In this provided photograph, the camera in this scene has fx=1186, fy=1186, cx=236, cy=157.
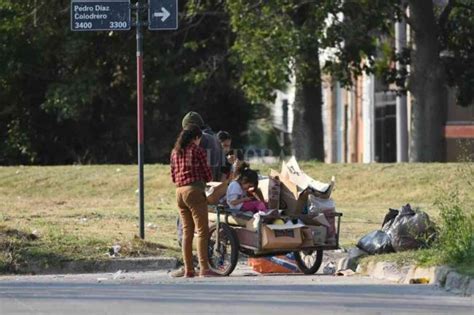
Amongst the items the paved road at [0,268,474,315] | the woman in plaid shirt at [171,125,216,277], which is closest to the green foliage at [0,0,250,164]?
the woman in plaid shirt at [171,125,216,277]

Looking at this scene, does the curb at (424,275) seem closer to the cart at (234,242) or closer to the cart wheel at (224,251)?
the cart at (234,242)

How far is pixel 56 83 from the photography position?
35.0 metres

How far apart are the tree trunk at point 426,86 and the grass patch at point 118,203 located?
2628mm

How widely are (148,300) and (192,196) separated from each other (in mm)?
2835

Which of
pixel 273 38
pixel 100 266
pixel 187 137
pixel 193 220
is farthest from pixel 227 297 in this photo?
pixel 273 38

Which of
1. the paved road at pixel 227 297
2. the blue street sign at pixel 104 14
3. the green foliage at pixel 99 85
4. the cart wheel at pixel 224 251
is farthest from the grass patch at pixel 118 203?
the green foliage at pixel 99 85

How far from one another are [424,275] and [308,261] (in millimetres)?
2331

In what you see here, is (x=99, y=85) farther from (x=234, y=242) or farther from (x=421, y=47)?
(x=234, y=242)

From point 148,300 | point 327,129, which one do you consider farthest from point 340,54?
point 327,129

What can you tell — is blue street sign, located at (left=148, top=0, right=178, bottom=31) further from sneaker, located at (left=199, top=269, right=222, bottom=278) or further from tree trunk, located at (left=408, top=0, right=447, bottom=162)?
tree trunk, located at (left=408, top=0, right=447, bottom=162)

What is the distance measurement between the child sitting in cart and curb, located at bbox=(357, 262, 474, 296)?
149 cm

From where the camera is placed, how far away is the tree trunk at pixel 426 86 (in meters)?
29.5

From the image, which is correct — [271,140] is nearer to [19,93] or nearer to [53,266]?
[19,93]

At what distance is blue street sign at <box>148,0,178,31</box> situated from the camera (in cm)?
1617
